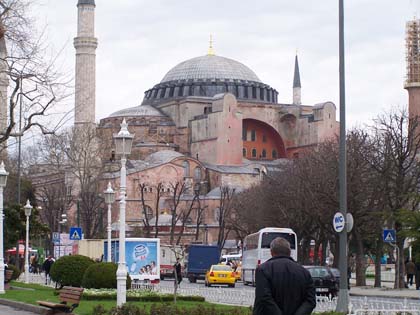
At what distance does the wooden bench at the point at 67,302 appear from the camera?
19.7 meters

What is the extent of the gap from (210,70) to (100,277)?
340 feet

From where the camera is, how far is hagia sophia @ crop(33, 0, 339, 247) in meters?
104

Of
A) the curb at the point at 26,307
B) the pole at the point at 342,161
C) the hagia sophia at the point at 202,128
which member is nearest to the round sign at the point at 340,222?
the pole at the point at 342,161

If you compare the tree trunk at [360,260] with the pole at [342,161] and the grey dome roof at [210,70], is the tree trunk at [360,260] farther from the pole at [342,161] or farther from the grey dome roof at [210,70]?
the grey dome roof at [210,70]

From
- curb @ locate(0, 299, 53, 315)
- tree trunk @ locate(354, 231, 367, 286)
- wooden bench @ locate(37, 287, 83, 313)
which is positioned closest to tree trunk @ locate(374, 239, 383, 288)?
tree trunk @ locate(354, 231, 367, 286)

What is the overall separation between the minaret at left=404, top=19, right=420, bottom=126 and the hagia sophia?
33.2 ft

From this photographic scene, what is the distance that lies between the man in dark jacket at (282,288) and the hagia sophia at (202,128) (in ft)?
272

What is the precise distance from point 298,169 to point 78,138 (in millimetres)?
24167

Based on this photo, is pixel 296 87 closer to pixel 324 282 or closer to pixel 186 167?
pixel 186 167

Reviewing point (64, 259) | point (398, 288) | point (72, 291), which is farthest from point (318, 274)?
point (72, 291)

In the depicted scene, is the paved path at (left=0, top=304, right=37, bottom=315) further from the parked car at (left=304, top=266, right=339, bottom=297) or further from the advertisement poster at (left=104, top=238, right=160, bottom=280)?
the advertisement poster at (left=104, top=238, right=160, bottom=280)

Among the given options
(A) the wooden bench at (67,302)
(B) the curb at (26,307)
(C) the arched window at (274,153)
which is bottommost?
(B) the curb at (26,307)

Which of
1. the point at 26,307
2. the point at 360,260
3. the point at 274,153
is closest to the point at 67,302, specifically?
the point at 26,307

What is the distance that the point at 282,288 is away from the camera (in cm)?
964
